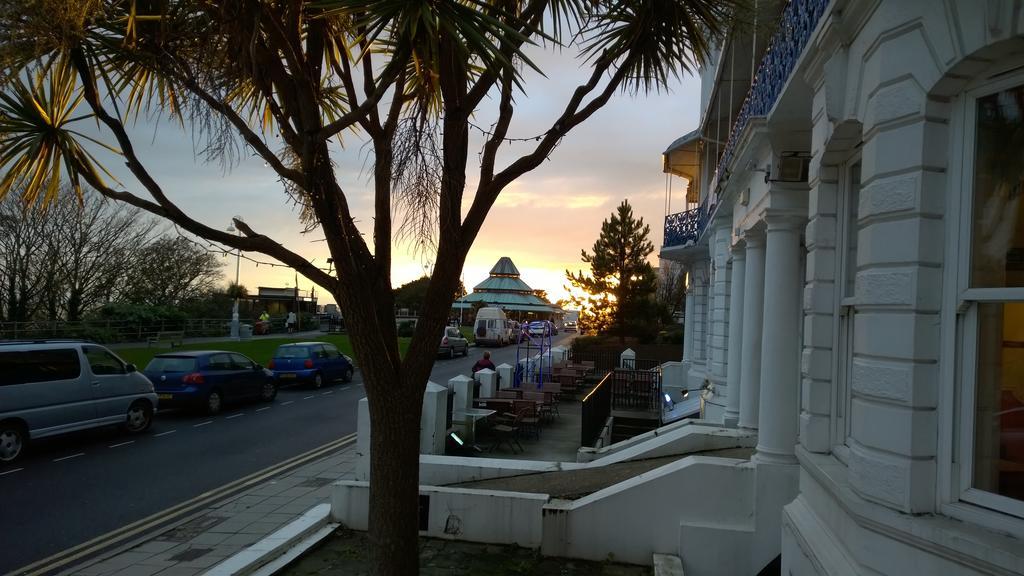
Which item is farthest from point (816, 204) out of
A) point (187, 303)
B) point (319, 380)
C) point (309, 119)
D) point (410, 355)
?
point (187, 303)

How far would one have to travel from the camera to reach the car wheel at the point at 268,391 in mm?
17312

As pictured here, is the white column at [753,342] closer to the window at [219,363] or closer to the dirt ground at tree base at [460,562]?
the dirt ground at tree base at [460,562]

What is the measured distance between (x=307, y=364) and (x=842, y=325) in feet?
60.6

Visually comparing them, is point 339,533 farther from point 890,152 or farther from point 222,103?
point 890,152

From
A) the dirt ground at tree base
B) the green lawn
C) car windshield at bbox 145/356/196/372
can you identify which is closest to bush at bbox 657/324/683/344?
the green lawn

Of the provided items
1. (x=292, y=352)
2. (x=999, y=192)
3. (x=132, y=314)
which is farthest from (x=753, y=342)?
(x=132, y=314)

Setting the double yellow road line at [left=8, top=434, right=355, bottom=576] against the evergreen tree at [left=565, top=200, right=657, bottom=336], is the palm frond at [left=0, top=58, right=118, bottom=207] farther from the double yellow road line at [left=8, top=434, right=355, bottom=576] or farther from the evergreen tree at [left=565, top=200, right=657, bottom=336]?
the evergreen tree at [left=565, top=200, right=657, bottom=336]

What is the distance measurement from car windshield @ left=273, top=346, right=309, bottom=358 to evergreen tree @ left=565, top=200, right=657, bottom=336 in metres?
18.1

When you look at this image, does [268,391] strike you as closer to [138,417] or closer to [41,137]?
[138,417]

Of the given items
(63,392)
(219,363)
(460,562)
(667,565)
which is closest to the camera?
(667,565)

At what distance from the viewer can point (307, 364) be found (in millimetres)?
20469

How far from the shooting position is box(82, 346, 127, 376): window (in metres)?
11.8

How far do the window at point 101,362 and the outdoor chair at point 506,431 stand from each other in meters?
7.37

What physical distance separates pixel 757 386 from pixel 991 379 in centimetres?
524
